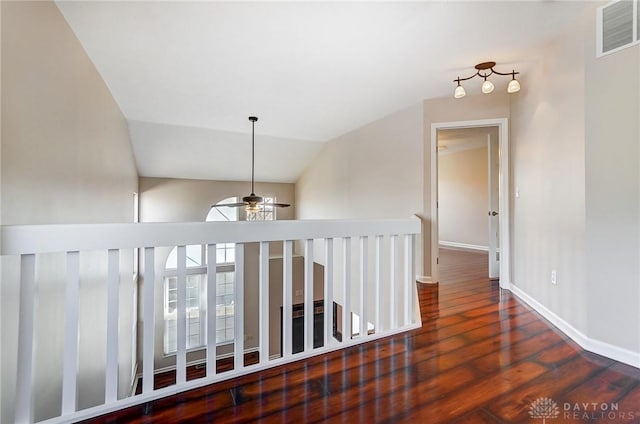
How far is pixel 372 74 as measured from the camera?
302 cm

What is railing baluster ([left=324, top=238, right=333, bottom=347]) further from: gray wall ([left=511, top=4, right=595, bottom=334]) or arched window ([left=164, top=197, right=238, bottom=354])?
arched window ([left=164, top=197, right=238, bottom=354])

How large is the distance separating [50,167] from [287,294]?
5.33ft

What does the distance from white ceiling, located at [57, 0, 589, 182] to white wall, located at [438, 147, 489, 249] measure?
3.60m

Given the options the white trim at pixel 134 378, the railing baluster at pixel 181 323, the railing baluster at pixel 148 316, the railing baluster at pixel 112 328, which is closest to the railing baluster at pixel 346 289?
the railing baluster at pixel 181 323

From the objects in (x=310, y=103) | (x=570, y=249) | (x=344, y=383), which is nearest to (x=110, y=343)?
(x=344, y=383)

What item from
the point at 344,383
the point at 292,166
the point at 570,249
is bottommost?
the point at 344,383

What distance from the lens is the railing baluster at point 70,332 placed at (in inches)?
48.2

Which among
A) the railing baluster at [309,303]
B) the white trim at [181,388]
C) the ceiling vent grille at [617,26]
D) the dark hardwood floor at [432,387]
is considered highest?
the ceiling vent grille at [617,26]

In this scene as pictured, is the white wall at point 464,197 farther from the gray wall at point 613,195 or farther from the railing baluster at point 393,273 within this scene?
the railing baluster at point 393,273

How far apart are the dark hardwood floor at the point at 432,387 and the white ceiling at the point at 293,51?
228 cm

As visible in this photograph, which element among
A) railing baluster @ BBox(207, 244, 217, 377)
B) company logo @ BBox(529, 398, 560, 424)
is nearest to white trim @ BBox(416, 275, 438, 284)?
company logo @ BBox(529, 398, 560, 424)

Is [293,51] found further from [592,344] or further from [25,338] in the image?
[592,344]

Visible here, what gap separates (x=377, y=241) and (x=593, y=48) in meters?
1.99

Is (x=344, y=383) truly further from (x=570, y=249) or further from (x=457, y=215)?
(x=457, y=215)
